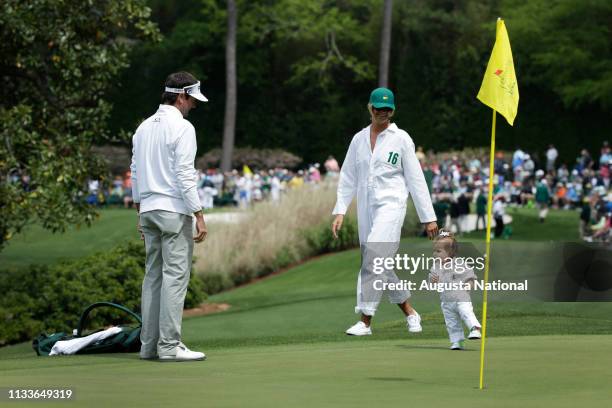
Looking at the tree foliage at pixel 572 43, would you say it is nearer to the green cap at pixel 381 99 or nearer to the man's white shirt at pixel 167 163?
the green cap at pixel 381 99

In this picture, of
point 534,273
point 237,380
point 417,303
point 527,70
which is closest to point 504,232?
point 534,273

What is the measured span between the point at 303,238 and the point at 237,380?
79.0ft

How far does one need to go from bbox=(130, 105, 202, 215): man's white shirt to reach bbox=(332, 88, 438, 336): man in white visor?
189cm

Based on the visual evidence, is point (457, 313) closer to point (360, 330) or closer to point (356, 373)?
point (356, 373)

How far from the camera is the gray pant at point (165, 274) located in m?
8.98

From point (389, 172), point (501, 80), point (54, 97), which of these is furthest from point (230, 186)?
point (501, 80)

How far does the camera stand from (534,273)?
2084 cm

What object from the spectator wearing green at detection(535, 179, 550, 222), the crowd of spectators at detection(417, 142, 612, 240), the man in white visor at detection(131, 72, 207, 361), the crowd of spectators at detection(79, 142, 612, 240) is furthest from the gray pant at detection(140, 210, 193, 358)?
the spectator wearing green at detection(535, 179, 550, 222)

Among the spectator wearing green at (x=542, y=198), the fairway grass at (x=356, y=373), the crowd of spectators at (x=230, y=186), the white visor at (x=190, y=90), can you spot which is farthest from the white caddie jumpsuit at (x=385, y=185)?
Answer: the crowd of spectators at (x=230, y=186)

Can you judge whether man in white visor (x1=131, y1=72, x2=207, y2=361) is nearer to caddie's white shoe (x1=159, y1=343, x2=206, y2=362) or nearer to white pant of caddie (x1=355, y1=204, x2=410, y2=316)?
caddie's white shoe (x1=159, y1=343, x2=206, y2=362)

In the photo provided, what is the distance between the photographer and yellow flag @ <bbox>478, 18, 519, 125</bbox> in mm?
7559

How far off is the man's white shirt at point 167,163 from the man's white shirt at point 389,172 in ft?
6.74

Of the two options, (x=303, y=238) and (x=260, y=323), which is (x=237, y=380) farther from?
(x=303, y=238)

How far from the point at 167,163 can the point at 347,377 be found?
250cm
